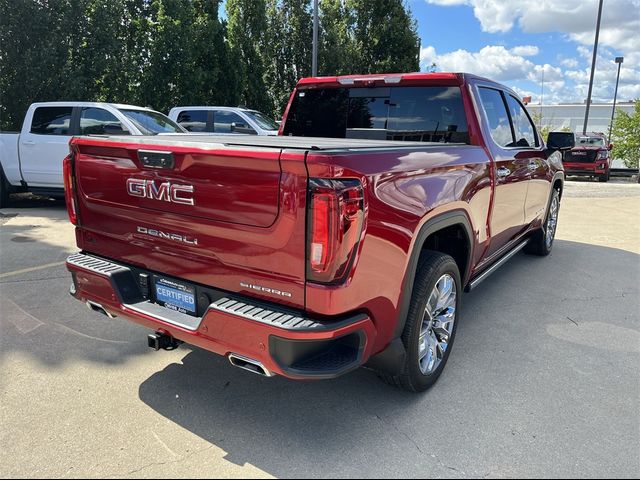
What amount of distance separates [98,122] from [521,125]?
6974 mm

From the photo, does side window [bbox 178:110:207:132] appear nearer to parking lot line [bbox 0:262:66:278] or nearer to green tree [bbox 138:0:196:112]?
green tree [bbox 138:0:196:112]

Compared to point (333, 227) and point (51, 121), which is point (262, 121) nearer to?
point (51, 121)

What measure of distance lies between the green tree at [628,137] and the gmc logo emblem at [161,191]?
25848mm

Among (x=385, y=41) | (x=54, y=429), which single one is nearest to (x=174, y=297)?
(x=54, y=429)

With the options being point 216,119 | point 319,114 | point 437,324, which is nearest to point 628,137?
point 216,119

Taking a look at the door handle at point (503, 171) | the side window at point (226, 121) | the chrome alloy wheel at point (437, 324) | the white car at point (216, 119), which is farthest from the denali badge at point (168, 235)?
the side window at point (226, 121)

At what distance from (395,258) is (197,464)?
1.40 m

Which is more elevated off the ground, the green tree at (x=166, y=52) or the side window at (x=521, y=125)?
the green tree at (x=166, y=52)

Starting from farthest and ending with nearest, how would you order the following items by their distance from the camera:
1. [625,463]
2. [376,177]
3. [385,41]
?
[385,41], [625,463], [376,177]

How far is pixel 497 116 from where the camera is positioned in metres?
4.27

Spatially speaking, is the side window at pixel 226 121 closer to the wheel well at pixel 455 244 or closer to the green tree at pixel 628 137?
the wheel well at pixel 455 244

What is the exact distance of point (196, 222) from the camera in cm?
252

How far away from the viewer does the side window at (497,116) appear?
4049 mm

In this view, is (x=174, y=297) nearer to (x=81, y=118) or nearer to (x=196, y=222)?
(x=196, y=222)
